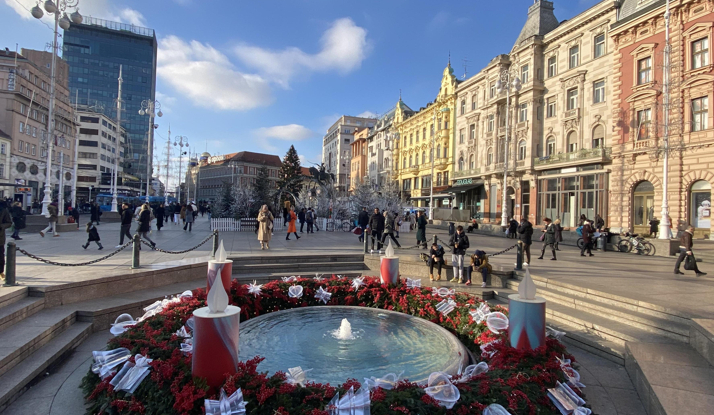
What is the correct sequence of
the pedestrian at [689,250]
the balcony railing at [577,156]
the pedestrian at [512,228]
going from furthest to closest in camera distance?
the balcony railing at [577,156], the pedestrian at [512,228], the pedestrian at [689,250]

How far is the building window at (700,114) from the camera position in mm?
21372

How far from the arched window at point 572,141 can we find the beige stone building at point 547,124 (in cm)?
8

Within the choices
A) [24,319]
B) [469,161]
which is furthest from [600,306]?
[469,161]

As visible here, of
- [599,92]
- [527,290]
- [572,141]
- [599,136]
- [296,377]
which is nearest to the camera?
[296,377]

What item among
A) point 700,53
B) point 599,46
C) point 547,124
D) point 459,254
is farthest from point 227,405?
point 547,124

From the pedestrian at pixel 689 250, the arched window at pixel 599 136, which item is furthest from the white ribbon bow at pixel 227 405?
the arched window at pixel 599 136

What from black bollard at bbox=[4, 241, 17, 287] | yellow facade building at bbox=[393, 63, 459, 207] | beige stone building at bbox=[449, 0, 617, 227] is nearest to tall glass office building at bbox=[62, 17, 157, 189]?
yellow facade building at bbox=[393, 63, 459, 207]

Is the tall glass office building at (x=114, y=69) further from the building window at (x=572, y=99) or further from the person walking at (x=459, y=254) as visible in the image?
the person walking at (x=459, y=254)

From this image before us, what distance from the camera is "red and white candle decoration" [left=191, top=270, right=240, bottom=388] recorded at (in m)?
3.45

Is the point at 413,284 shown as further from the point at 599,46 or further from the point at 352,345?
the point at 599,46

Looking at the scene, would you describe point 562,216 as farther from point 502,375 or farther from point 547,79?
point 502,375

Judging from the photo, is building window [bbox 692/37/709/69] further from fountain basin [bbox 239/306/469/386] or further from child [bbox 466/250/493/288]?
fountain basin [bbox 239/306/469/386]

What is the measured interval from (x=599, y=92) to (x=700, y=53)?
7.21m

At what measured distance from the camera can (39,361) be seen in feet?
16.0
